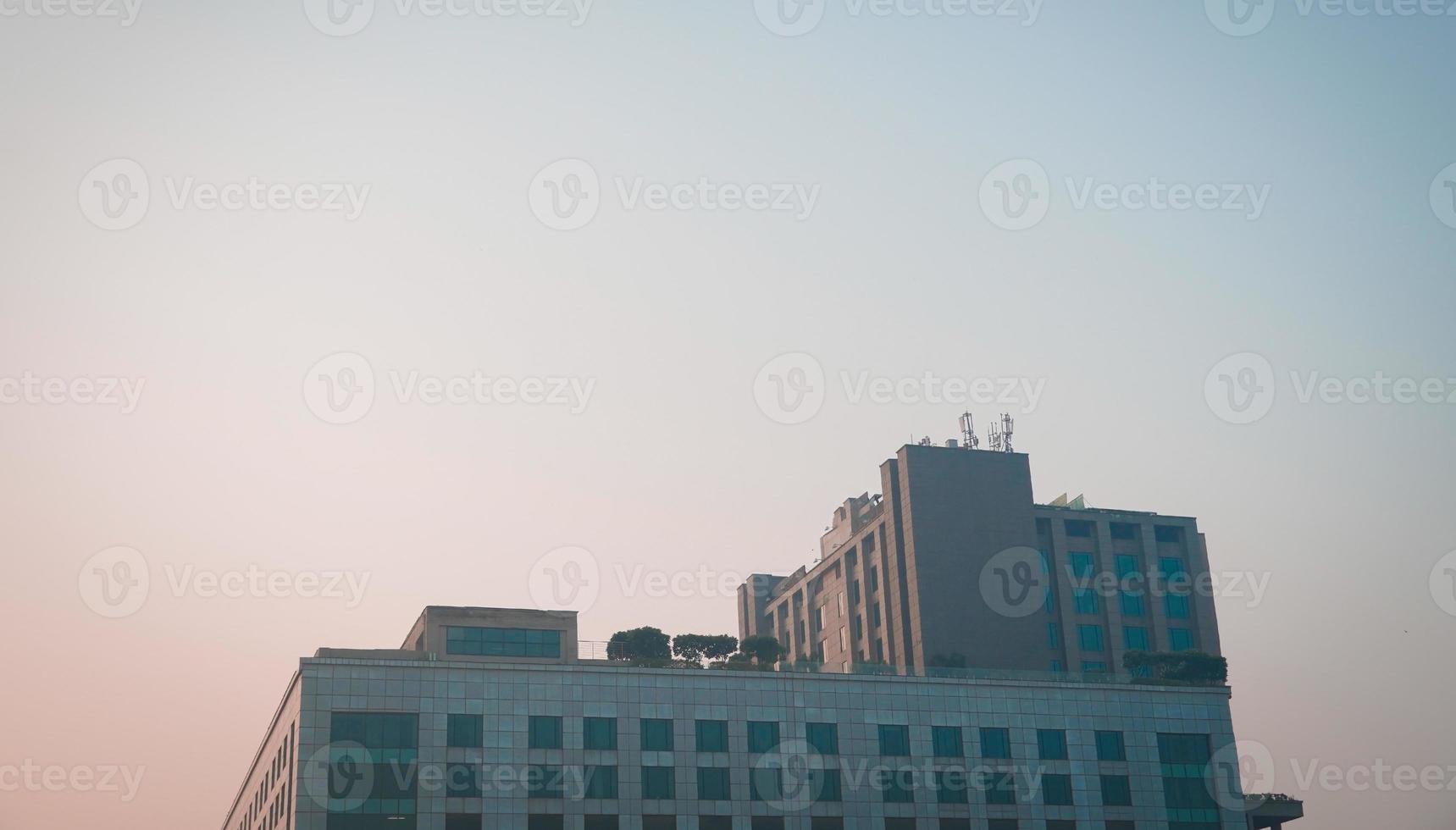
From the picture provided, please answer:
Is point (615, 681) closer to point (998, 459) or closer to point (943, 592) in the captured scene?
point (943, 592)

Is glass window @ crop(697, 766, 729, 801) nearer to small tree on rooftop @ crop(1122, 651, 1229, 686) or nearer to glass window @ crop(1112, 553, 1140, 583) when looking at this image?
small tree on rooftop @ crop(1122, 651, 1229, 686)

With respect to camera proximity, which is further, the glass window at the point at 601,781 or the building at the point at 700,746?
the glass window at the point at 601,781

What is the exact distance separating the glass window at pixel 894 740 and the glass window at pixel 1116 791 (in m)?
15.5

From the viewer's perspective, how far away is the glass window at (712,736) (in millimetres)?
99875

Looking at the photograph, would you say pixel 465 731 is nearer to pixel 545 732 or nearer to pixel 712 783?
pixel 545 732

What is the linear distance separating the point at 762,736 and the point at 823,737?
4.64m

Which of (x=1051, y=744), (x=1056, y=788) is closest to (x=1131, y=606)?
(x=1051, y=744)

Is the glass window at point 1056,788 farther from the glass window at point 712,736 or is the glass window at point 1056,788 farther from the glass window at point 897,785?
the glass window at point 712,736

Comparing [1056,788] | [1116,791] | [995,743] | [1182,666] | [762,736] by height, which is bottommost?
[1116,791]

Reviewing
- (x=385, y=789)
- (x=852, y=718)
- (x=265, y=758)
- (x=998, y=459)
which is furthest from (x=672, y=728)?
(x=998, y=459)

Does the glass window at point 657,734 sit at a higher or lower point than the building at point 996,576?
lower

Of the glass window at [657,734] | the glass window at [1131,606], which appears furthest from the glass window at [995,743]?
the glass window at [1131,606]

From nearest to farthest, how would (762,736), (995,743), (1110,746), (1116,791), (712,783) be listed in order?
(712,783) → (762,736) → (995,743) → (1116,791) → (1110,746)

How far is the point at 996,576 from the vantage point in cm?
13712
